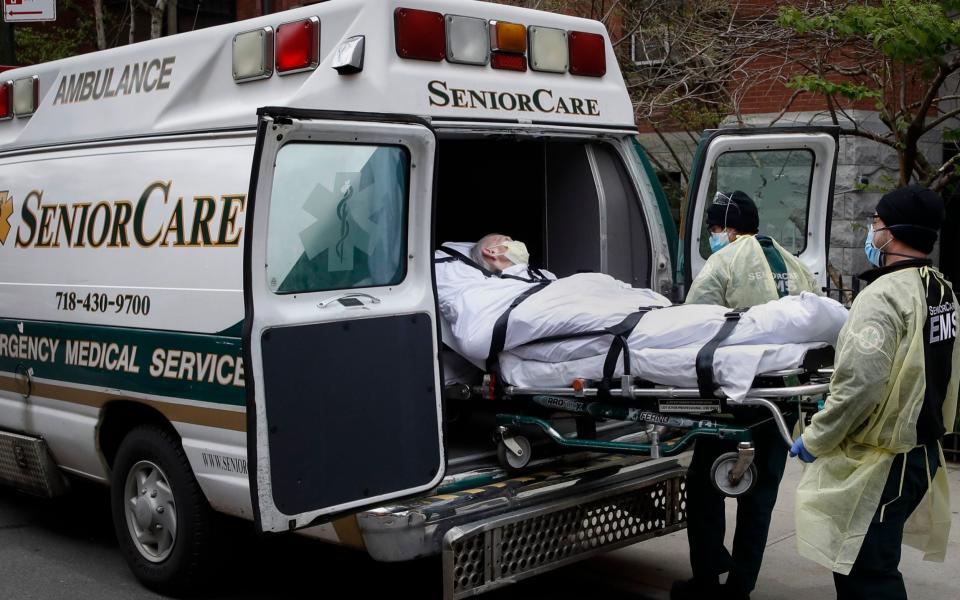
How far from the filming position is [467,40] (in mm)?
5516

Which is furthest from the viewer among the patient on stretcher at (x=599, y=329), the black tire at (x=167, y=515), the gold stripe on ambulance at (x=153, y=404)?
the black tire at (x=167, y=515)

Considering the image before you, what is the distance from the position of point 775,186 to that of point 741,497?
2192mm

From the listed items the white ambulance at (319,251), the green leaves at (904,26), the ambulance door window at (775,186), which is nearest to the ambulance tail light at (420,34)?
the white ambulance at (319,251)

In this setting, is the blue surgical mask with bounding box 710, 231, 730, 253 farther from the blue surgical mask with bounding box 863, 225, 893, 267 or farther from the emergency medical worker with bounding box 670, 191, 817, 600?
the blue surgical mask with bounding box 863, 225, 893, 267

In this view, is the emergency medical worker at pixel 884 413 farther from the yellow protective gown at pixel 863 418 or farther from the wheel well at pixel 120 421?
the wheel well at pixel 120 421

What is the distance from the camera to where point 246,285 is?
436 cm

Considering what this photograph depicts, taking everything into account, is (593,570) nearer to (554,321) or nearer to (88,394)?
(554,321)

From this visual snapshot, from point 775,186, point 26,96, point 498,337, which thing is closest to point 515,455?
point 498,337

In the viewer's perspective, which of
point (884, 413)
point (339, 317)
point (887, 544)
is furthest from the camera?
point (339, 317)

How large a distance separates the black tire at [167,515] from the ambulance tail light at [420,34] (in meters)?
2.08

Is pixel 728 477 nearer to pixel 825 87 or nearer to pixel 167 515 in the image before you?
pixel 167 515

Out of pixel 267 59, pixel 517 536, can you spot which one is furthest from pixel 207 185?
pixel 517 536

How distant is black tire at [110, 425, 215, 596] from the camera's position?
212 inches

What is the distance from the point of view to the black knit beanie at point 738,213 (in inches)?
234
